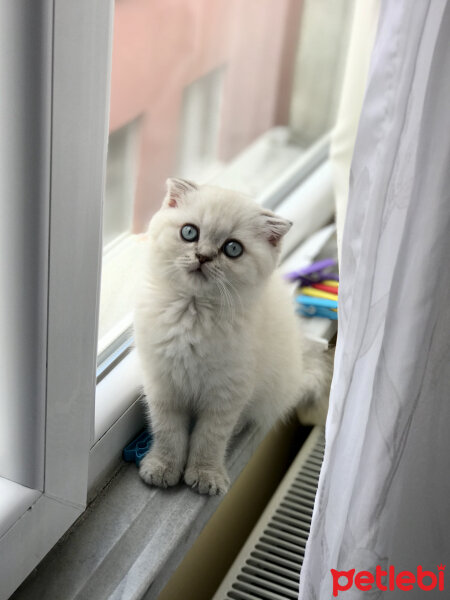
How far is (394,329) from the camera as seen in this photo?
26.3 inches

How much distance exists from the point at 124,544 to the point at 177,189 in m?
0.46

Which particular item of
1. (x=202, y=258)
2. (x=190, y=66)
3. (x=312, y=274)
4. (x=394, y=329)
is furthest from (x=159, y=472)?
(x=190, y=66)

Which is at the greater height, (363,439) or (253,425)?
(363,439)

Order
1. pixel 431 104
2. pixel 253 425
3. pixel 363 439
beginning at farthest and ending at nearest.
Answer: pixel 253 425 < pixel 363 439 < pixel 431 104

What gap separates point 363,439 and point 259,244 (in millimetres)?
307

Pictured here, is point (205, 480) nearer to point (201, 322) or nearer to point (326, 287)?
point (201, 322)

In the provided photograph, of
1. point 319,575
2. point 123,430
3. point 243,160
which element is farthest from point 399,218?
point 243,160

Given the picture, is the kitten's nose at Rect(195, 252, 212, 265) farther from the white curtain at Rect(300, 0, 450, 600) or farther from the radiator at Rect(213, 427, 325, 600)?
the radiator at Rect(213, 427, 325, 600)

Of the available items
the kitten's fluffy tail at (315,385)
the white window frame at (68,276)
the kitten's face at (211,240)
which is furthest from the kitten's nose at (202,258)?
the kitten's fluffy tail at (315,385)

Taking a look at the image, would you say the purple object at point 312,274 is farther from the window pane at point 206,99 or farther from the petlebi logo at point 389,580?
the petlebi logo at point 389,580

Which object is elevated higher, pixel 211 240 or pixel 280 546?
pixel 211 240

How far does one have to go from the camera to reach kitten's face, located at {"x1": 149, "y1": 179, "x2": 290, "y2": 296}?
0.87m

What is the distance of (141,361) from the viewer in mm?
943

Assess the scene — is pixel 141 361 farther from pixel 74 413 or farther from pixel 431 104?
pixel 431 104
